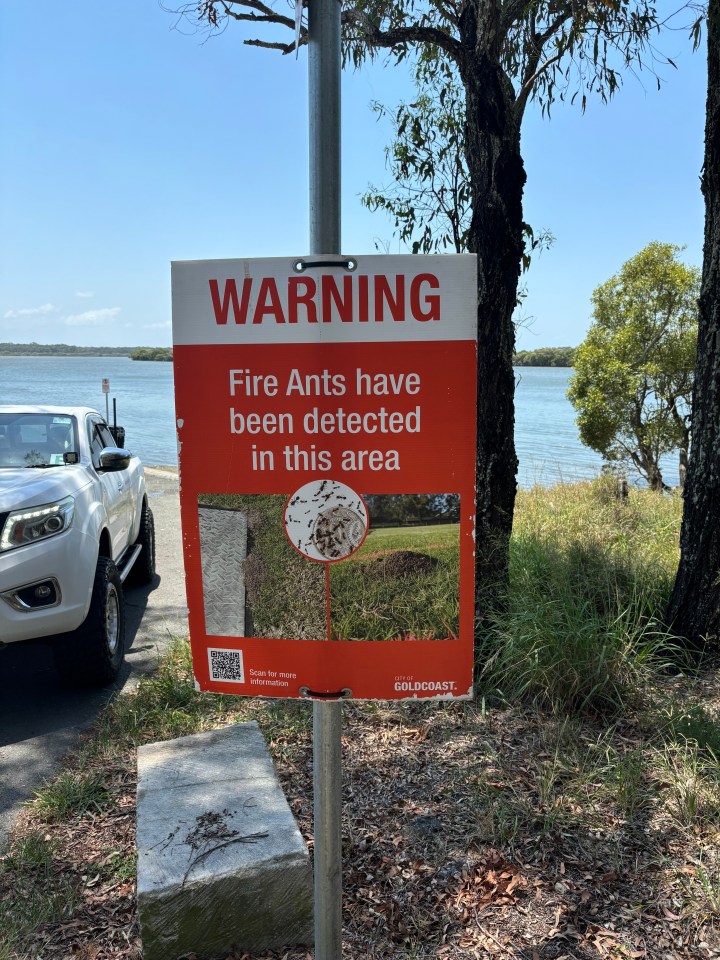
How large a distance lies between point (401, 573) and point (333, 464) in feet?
0.99

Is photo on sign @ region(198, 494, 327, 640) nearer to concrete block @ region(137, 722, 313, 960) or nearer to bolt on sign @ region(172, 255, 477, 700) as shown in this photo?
bolt on sign @ region(172, 255, 477, 700)

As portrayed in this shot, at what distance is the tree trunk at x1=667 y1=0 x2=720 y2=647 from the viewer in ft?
15.1

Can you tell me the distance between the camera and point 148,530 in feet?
24.3

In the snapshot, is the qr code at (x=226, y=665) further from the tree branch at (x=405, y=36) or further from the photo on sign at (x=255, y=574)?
the tree branch at (x=405, y=36)

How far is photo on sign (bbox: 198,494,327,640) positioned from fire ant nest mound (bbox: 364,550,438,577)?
124 mm

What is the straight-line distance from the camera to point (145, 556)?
7395 millimetres

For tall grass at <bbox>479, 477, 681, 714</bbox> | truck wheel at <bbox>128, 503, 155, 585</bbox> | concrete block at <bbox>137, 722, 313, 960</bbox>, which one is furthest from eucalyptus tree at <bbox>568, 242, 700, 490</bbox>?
concrete block at <bbox>137, 722, 313, 960</bbox>

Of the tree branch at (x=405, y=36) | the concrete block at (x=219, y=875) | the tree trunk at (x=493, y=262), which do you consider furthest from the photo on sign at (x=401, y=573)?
the tree branch at (x=405, y=36)

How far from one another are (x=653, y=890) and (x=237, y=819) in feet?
4.88

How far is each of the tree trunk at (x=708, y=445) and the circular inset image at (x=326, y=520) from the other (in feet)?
11.4

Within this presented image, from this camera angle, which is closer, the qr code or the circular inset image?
the circular inset image

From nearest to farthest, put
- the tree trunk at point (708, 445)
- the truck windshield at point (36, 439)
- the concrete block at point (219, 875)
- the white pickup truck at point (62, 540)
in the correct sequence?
the concrete block at point (219, 875)
the white pickup truck at point (62, 540)
the tree trunk at point (708, 445)
the truck windshield at point (36, 439)

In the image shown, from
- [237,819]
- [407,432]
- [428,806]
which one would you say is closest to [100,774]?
[237,819]

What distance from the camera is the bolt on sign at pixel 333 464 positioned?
69.5 inches
